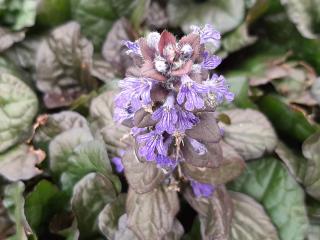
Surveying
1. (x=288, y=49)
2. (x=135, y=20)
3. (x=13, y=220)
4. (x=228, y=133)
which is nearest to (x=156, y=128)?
(x=228, y=133)

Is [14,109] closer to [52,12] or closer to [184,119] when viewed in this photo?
[52,12]

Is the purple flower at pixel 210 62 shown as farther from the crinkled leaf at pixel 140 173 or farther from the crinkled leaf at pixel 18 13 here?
the crinkled leaf at pixel 18 13

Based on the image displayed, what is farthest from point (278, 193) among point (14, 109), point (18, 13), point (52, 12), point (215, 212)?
point (18, 13)

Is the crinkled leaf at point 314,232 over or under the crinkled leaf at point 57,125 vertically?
under

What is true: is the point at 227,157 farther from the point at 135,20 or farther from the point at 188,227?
the point at 135,20

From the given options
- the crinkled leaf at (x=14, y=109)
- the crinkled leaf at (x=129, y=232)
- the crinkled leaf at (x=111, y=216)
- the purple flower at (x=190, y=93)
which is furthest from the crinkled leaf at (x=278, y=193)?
the crinkled leaf at (x=14, y=109)

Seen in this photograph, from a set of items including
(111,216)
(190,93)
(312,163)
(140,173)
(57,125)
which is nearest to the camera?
(190,93)
